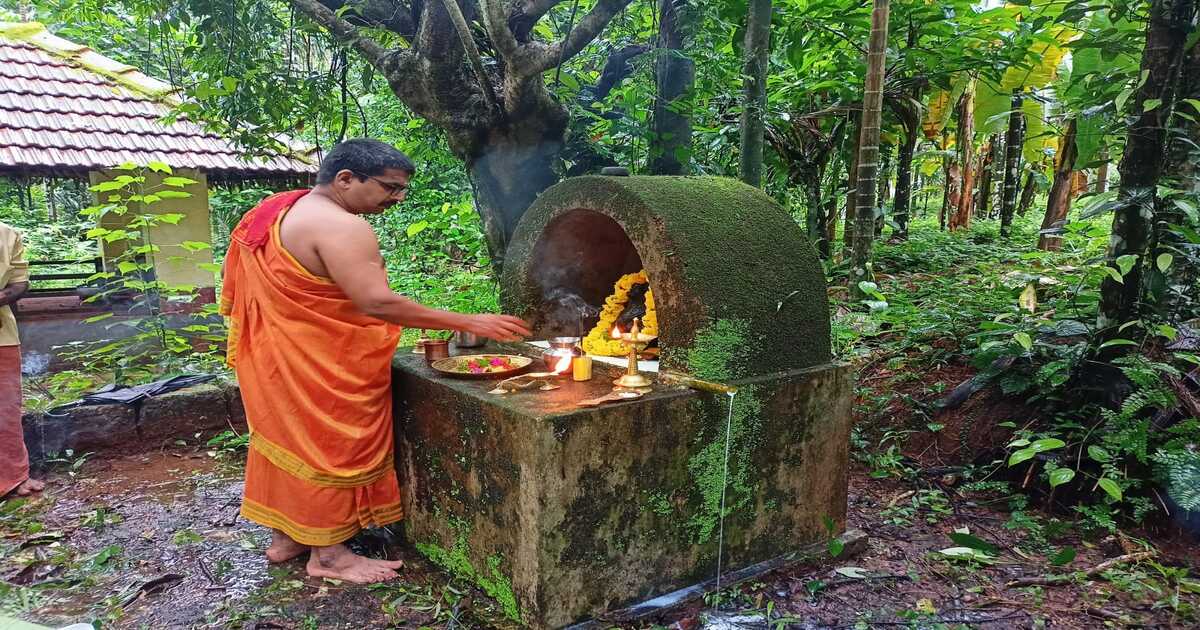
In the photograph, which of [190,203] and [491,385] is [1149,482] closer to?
[491,385]

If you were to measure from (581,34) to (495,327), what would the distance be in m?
2.12

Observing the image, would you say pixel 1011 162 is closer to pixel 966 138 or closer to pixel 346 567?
pixel 966 138

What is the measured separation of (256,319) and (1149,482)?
430 centimetres

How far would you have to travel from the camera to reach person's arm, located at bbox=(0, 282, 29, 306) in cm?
379

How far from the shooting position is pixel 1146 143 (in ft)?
11.5

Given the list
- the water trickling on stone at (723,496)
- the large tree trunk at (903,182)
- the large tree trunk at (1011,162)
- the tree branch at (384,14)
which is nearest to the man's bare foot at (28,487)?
the tree branch at (384,14)

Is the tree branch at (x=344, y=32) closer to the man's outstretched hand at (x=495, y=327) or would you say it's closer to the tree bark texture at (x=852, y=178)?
the man's outstretched hand at (x=495, y=327)

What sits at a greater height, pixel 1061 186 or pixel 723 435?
pixel 1061 186

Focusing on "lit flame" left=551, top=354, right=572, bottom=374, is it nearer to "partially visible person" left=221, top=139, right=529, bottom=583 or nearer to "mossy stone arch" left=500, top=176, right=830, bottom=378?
"partially visible person" left=221, top=139, right=529, bottom=583

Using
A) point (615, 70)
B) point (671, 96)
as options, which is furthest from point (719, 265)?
point (615, 70)

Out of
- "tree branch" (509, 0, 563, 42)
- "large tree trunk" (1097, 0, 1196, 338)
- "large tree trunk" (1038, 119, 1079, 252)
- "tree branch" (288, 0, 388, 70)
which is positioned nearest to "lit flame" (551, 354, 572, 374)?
"tree branch" (509, 0, 563, 42)

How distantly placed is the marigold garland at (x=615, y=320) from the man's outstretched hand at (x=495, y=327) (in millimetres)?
792

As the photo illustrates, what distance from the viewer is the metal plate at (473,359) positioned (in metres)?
3.01

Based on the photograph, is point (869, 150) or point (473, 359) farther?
point (869, 150)
